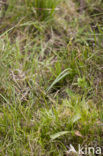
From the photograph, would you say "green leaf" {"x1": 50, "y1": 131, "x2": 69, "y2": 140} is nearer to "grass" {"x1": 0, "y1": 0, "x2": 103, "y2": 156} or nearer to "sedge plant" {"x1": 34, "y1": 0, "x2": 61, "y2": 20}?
"grass" {"x1": 0, "y1": 0, "x2": 103, "y2": 156}

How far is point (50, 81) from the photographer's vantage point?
2715 mm

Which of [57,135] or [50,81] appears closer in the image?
[57,135]

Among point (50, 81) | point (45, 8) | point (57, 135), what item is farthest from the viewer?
Answer: point (45, 8)

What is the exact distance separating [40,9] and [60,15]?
0.34 metres

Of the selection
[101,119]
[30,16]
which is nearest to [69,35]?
[30,16]

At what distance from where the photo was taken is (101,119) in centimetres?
213

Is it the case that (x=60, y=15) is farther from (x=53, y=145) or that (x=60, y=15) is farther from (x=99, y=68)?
(x=53, y=145)

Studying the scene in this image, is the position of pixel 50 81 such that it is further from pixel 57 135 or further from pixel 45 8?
pixel 45 8

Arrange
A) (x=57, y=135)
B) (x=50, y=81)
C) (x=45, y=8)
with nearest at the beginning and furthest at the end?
1. (x=57, y=135)
2. (x=50, y=81)
3. (x=45, y=8)

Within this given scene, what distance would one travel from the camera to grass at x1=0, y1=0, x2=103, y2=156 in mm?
2096

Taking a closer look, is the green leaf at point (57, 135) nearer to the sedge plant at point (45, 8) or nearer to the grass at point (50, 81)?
the grass at point (50, 81)

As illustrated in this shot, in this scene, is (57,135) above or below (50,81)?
below

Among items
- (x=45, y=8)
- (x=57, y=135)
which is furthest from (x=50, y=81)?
(x=45, y=8)

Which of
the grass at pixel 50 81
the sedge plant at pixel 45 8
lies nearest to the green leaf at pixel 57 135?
the grass at pixel 50 81
